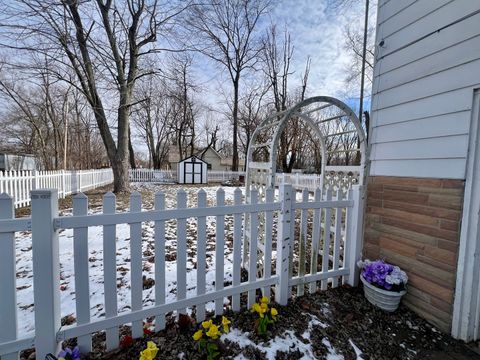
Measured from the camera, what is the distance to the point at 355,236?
2.56 m

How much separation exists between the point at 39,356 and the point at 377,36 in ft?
13.7

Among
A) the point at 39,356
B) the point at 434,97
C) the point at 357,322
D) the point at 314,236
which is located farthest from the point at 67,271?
the point at 434,97

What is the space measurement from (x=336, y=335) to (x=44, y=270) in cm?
216

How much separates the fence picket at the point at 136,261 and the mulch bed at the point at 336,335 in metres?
0.23

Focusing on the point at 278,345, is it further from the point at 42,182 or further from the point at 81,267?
the point at 42,182

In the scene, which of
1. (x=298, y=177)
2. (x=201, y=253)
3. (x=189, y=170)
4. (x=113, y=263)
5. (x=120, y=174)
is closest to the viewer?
(x=113, y=263)

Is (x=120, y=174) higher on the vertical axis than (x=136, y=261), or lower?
higher

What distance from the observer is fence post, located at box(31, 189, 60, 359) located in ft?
4.24

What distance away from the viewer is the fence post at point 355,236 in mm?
2516

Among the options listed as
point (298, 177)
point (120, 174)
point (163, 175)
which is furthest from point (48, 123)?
point (298, 177)

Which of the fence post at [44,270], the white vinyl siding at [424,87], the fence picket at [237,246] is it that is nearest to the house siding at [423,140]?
the white vinyl siding at [424,87]

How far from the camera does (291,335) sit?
176 centimetres

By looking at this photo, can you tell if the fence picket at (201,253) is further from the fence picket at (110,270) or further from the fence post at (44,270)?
the fence post at (44,270)

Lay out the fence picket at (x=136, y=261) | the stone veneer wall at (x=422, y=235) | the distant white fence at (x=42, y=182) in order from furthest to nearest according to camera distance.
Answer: the distant white fence at (x=42, y=182) → the stone veneer wall at (x=422, y=235) → the fence picket at (x=136, y=261)
